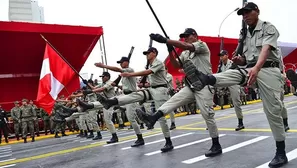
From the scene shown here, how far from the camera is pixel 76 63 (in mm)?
17188

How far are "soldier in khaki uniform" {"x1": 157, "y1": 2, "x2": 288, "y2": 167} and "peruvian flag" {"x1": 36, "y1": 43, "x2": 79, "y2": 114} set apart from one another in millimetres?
6846

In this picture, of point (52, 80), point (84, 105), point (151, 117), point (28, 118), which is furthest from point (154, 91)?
point (28, 118)

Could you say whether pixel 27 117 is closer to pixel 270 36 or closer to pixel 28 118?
pixel 28 118

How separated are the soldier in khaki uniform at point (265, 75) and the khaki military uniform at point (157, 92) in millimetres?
1857

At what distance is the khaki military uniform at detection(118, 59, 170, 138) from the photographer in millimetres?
5605

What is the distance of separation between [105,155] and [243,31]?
3560 millimetres

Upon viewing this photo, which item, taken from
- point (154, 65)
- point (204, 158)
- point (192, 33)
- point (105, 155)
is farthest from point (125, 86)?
point (204, 158)

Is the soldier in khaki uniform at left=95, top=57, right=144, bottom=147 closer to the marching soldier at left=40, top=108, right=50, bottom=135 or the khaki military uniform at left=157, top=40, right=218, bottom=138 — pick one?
the khaki military uniform at left=157, top=40, right=218, bottom=138

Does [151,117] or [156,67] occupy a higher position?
[156,67]

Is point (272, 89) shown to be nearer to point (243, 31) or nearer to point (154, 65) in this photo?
point (243, 31)

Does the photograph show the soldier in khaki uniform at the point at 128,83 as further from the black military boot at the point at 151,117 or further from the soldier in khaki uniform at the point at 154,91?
the black military boot at the point at 151,117

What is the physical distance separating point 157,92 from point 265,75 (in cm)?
254

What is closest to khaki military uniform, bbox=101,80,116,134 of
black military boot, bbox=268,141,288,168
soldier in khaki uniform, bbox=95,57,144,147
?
soldier in khaki uniform, bbox=95,57,144,147

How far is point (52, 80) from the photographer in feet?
32.3
